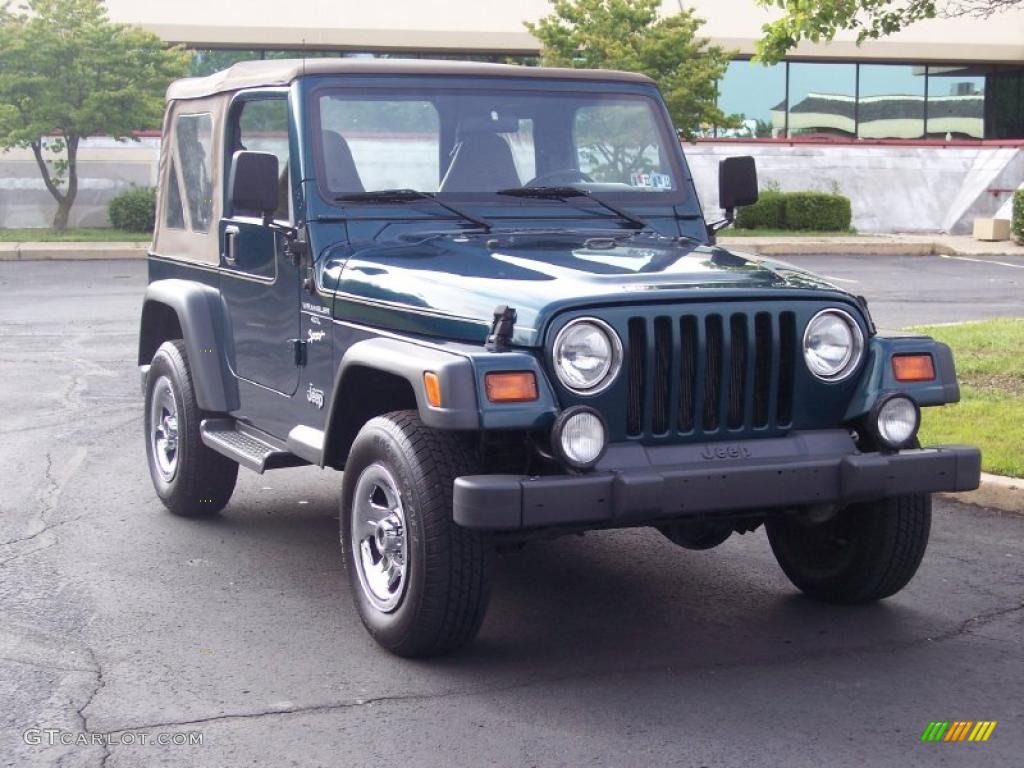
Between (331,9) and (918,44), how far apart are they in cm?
1375

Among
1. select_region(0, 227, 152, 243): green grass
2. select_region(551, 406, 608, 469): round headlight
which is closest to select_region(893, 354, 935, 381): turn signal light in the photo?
select_region(551, 406, 608, 469): round headlight

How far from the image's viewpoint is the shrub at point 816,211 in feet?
94.6

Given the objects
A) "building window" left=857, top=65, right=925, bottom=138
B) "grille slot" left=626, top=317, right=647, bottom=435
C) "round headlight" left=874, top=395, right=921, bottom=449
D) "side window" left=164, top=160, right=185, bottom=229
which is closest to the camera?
"grille slot" left=626, top=317, right=647, bottom=435

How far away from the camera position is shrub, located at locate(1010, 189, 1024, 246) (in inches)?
1047

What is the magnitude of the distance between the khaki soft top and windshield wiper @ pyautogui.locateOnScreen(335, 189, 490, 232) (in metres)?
0.55

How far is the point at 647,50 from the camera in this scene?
26828 millimetres

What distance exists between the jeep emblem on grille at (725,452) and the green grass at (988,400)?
3243 mm


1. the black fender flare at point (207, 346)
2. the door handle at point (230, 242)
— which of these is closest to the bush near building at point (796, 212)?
the black fender flare at point (207, 346)

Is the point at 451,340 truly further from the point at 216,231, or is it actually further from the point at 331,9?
the point at 331,9

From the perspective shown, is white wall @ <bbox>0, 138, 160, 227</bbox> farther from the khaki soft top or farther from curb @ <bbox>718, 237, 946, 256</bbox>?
the khaki soft top

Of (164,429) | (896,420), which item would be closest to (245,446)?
(164,429)

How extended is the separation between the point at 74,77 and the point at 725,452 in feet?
74.6

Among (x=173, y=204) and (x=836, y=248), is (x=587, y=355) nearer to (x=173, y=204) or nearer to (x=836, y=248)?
(x=173, y=204)

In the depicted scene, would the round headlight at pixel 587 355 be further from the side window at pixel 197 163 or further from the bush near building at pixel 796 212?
the bush near building at pixel 796 212
